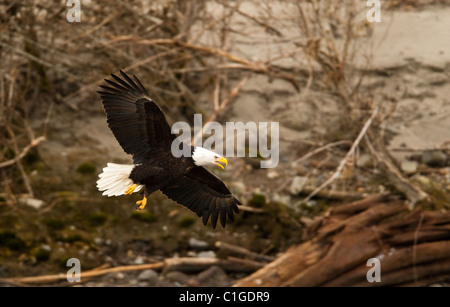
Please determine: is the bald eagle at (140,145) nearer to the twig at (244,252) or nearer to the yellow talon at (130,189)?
the yellow talon at (130,189)

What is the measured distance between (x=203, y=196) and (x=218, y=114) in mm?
2487

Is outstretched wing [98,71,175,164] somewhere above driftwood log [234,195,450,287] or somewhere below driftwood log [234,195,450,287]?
above

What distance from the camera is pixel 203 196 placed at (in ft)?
15.8

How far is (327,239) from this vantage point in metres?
5.90

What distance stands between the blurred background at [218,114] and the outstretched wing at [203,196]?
4.87 ft

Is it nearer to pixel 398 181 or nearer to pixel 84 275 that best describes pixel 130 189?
pixel 84 275

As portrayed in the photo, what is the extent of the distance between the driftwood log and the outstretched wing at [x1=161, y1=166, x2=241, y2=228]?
1.21 meters

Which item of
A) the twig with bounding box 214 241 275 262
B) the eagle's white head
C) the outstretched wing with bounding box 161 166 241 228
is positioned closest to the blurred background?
the twig with bounding box 214 241 275 262

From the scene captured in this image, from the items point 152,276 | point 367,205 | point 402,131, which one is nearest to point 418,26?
point 402,131

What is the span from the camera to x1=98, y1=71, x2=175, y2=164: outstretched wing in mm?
4188

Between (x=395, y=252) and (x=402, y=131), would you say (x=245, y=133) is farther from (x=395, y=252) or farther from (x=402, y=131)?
(x=395, y=252)

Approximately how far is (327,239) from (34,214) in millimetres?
2585

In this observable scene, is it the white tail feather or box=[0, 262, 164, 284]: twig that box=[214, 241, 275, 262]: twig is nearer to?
box=[0, 262, 164, 284]: twig

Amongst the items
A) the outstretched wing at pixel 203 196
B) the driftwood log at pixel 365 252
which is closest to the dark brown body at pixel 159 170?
the outstretched wing at pixel 203 196
